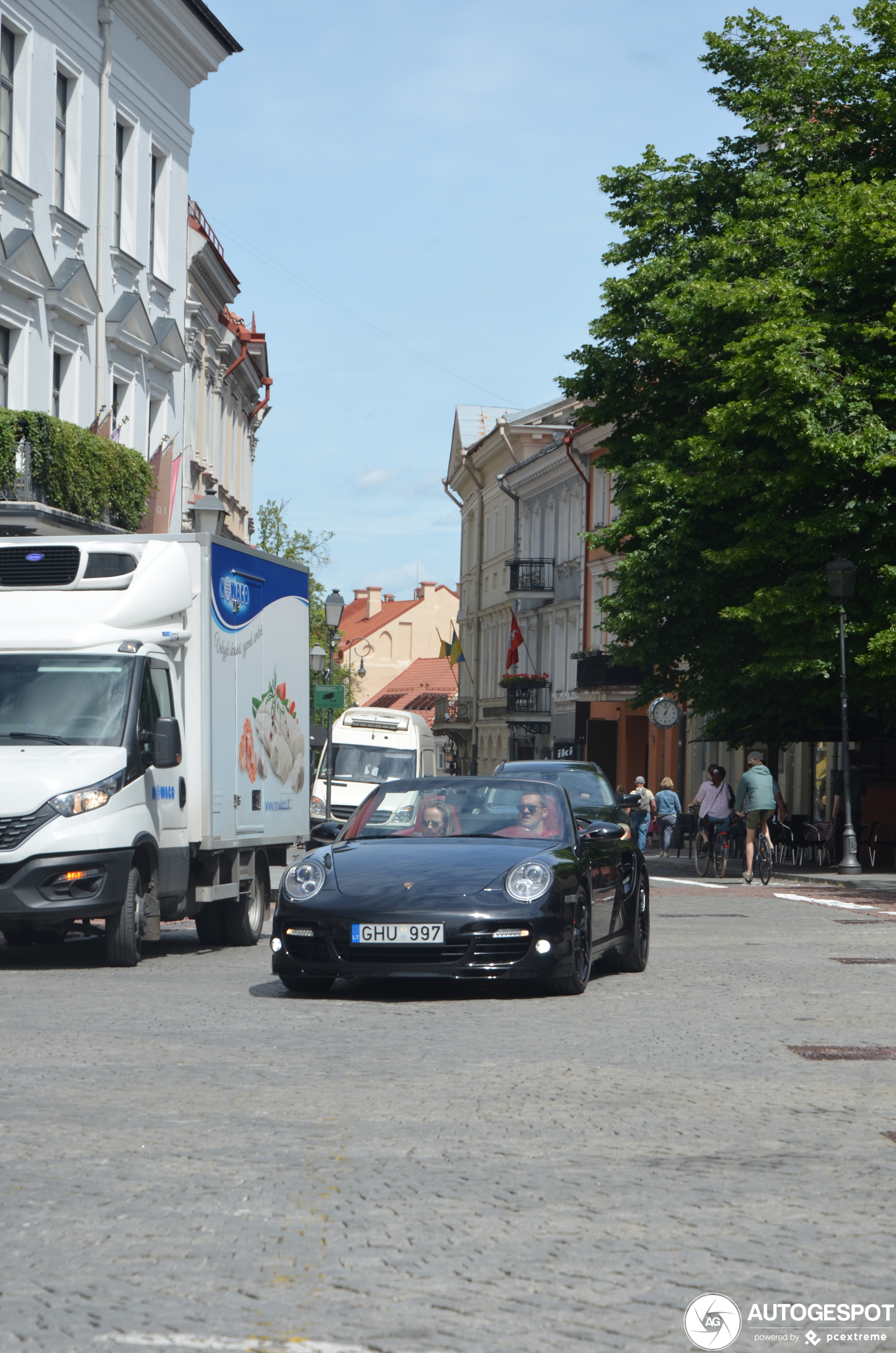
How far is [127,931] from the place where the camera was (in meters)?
13.7

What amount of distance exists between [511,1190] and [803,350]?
25163 mm

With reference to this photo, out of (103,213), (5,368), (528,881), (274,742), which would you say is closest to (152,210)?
(103,213)

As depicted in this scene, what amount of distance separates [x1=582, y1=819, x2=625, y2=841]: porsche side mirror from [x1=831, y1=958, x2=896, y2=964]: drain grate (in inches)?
117

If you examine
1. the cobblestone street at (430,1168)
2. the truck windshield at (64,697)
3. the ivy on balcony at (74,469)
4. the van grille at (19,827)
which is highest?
the ivy on balcony at (74,469)

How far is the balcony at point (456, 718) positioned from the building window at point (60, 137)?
202 feet

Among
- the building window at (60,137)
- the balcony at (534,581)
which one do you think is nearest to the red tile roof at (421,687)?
the balcony at (534,581)

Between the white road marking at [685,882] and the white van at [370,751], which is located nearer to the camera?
the white road marking at [685,882]

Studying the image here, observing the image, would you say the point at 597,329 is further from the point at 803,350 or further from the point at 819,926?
the point at 819,926

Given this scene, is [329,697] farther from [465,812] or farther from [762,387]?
[465,812]

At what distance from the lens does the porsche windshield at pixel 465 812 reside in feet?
41.0

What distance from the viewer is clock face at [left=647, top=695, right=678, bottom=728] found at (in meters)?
39.5

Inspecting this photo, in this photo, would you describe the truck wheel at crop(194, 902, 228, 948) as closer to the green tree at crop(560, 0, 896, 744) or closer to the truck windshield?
the truck windshield
